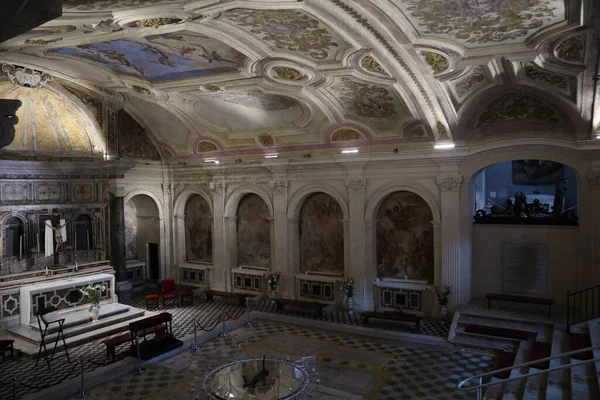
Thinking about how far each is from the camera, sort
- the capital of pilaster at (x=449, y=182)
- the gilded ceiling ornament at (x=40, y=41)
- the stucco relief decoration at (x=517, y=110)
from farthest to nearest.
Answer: the capital of pilaster at (x=449, y=182) < the stucco relief decoration at (x=517, y=110) < the gilded ceiling ornament at (x=40, y=41)

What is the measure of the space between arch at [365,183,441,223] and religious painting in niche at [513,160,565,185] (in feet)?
25.7

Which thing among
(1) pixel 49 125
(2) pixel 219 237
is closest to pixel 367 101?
(2) pixel 219 237

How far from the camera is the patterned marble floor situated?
9.58 meters

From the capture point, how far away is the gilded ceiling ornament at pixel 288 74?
11.4 m

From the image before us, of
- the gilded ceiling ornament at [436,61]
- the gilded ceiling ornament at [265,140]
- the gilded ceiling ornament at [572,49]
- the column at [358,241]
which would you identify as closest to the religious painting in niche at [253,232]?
the gilded ceiling ornament at [265,140]

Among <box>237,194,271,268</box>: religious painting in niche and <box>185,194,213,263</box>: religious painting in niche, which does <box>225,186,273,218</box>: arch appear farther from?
<box>185,194,213,263</box>: religious painting in niche

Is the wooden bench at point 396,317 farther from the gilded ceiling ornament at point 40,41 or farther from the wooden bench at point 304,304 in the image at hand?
the gilded ceiling ornament at point 40,41

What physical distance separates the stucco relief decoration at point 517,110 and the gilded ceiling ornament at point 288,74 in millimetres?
5572

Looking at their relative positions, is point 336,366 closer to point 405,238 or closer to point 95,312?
point 405,238

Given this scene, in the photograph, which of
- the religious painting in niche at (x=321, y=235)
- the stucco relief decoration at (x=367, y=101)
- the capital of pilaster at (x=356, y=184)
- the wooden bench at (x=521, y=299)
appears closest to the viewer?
the stucco relief decoration at (x=367, y=101)

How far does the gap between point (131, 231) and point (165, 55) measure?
39.4 feet

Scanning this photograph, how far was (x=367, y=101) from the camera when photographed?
42.5ft

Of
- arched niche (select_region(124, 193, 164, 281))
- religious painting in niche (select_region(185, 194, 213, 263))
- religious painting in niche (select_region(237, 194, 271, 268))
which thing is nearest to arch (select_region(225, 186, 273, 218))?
religious painting in niche (select_region(237, 194, 271, 268))

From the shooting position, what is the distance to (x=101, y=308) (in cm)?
1501
